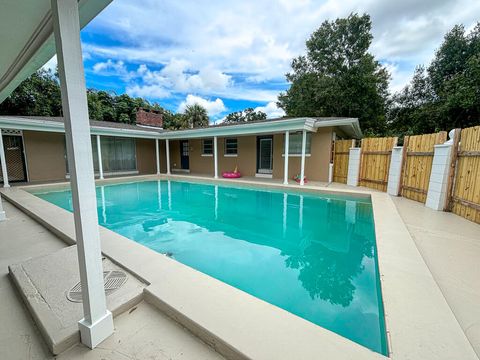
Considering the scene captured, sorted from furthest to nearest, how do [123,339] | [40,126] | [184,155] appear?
[184,155] → [40,126] → [123,339]

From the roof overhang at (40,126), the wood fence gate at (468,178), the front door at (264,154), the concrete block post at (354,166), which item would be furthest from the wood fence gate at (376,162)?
the roof overhang at (40,126)

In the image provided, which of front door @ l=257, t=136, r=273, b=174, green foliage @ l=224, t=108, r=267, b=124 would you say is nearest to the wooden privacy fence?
front door @ l=257, t=136, r=273, b=174

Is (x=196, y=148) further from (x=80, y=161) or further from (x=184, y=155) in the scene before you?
(x=80, y=161)

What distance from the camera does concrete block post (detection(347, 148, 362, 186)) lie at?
866cm

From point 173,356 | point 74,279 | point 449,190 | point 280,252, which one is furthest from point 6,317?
point 449,190

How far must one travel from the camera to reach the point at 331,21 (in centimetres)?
1755

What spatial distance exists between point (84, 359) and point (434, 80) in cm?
2433

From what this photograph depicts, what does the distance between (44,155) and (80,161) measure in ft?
40.9

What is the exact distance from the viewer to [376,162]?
8000 mm

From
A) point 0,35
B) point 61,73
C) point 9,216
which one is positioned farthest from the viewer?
point 9,216

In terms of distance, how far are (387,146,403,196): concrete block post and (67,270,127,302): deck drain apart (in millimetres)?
7882

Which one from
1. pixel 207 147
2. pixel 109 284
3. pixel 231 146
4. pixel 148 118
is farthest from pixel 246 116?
pixel 109 284

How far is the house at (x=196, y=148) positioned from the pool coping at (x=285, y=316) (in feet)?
22.7

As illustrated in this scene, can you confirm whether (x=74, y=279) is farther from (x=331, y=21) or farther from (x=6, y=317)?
(x=331, y=21)
